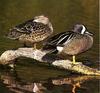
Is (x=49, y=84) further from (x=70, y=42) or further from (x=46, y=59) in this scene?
(x=70, y=42)

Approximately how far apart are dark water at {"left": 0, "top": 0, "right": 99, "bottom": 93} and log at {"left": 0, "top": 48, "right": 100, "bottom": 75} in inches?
8.3

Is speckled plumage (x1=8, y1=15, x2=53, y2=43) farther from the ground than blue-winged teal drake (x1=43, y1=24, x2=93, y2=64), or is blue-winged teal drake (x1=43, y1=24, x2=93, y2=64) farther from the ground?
speckled plumage (x1=8, y1=15, x2=53, y2=43)

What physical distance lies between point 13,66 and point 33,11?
44.4 ft

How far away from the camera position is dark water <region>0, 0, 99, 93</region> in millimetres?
13188

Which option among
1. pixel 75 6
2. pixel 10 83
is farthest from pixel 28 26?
pixel 75 6

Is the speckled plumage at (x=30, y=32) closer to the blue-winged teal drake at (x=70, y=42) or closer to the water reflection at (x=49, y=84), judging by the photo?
the blue-winged teal drake at (x=70, y=42)

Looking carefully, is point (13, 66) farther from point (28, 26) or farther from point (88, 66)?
point (88, 66)

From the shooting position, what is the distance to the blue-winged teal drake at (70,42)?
1398cm

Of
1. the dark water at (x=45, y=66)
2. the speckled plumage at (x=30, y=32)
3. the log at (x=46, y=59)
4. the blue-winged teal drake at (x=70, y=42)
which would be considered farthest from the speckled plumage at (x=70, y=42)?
the speckled plumage at (x=30, y=32)

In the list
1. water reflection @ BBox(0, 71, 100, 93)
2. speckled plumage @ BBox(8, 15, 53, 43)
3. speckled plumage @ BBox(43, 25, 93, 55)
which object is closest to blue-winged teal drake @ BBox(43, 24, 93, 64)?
speckled plumage @ BBox(43, 25, 93, 55)

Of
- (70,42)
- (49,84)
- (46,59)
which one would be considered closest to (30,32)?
(46,59)

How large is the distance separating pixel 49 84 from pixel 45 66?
1660mm

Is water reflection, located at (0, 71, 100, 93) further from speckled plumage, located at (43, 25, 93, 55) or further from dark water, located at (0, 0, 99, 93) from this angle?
speckled plumage, located at (43, 25, 93, 55)

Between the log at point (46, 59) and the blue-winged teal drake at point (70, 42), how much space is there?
21 cm
